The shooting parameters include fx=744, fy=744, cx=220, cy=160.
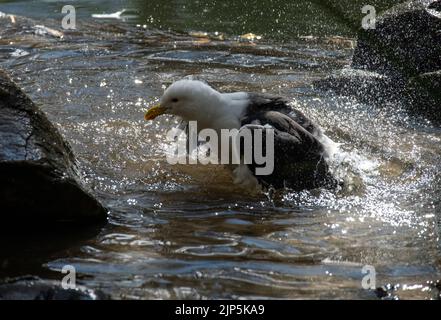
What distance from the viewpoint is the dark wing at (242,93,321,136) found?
529 centimetres

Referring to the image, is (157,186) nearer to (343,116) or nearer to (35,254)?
(35,254)

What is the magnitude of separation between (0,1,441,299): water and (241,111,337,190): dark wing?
0.40 feet

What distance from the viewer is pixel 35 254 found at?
12.1ft

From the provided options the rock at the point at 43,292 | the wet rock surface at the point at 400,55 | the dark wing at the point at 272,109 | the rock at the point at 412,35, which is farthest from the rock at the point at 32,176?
the rock at the point at 412,35

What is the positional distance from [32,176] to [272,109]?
81.5 inches

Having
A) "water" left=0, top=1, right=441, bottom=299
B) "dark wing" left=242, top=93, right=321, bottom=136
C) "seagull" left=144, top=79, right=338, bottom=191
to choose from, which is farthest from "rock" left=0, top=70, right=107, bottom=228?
"dark wing" left=242, top=93, right=321, bottom=136

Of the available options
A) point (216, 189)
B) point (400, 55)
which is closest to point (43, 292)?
point (216, 189)

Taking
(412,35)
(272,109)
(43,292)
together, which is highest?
(412,35)

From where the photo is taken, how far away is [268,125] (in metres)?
5.12

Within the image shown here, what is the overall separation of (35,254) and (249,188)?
180cm

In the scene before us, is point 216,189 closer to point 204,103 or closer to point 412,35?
point 204,103

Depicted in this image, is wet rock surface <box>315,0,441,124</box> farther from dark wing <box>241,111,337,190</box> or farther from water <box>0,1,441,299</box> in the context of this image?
dark wing <box>241,111,337,190</box>
